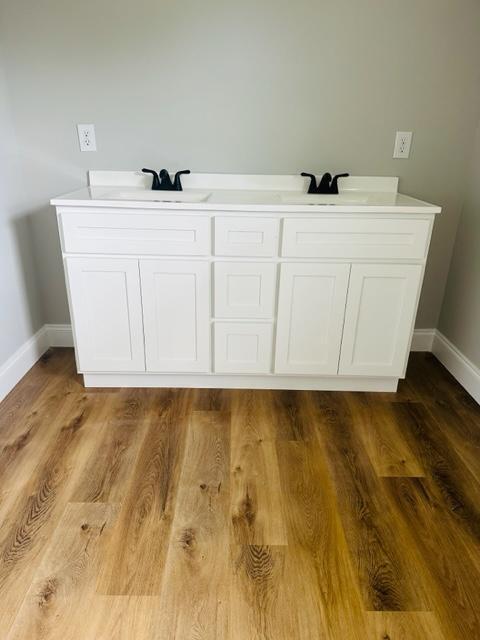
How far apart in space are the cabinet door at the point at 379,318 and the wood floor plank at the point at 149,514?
0.86 metres

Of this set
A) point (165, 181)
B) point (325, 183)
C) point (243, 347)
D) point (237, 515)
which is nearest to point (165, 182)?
point (165, 181)

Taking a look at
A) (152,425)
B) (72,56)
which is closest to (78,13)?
(72,56)

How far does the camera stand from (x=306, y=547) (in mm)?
1329

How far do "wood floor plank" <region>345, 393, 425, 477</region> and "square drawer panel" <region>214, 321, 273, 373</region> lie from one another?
0.47m

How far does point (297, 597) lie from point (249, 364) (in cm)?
106

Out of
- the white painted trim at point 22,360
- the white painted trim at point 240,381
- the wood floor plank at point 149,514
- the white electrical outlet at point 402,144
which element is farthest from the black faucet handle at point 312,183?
the white painted trim at point 22,360

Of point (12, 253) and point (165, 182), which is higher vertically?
point (165, 182)

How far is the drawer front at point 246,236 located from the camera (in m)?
1.84

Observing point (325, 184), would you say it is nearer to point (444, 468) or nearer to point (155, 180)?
point (155, 180)

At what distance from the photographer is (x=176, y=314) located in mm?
1980

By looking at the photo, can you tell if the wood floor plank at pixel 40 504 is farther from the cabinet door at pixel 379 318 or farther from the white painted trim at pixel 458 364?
the white painted trim at pixel 458 364

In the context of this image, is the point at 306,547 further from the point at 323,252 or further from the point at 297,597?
the point at 323,252

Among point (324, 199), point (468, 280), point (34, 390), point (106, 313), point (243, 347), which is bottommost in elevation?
point (34, 390)

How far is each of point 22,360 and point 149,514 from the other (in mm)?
1240
